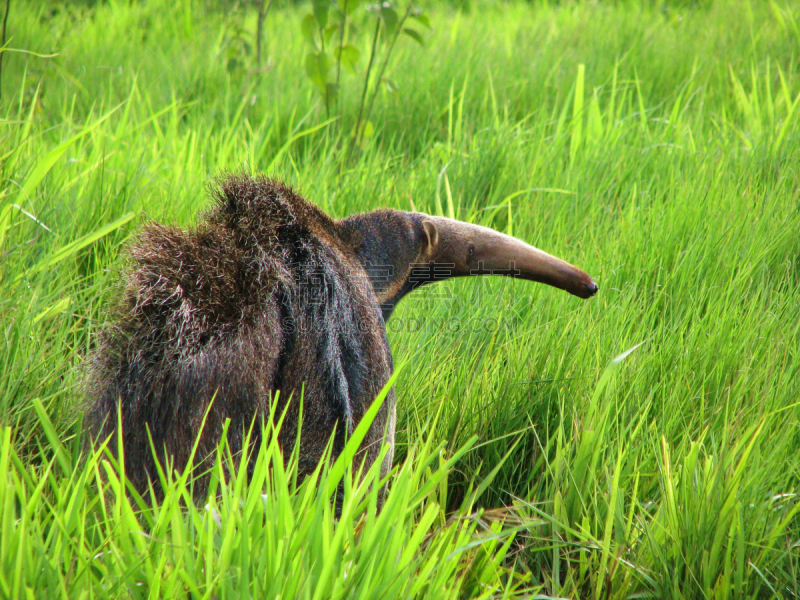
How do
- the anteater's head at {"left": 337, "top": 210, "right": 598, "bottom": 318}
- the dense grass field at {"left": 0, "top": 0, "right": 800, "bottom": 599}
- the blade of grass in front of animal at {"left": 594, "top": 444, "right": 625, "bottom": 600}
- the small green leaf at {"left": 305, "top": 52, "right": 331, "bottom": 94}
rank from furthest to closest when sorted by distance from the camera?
the small green leaf at {"left": 305, "top": 52, "right": 331, "bottom": 94} → the anteater's head at {"left": 337, "top": 210, "right": 598, "bottom": 318} → the blade of grass in front of animal at {"left": 594, "top": 444, "right": 625, "bottom": 600} → the dense grass field at {"left": 0, "top": 0, "right": 800, "bottom": 599}

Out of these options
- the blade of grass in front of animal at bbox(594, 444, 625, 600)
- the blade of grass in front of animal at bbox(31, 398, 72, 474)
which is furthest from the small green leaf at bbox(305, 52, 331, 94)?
the blade of grass in front of animal at bbox(594, 444, 625, 600)

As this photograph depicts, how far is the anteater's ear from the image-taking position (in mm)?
2434

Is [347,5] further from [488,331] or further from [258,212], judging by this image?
[258,212]

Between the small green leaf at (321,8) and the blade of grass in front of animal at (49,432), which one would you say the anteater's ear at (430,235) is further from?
the small green leaf at (321,8)

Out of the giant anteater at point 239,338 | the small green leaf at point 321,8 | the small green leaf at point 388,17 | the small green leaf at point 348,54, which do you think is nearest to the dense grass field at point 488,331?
the giant anteater at point 239,338

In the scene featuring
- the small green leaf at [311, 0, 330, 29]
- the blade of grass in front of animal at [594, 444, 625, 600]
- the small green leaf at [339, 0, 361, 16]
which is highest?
the small green leaf at [339, 0, 361, 16]

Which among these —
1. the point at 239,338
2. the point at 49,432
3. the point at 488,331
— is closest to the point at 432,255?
the point at 488,331

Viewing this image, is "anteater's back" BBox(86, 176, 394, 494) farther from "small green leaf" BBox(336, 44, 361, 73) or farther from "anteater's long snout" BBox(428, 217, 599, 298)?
"small green leaf" BBox(336, 44, 361, 73)

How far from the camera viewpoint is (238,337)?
174cm

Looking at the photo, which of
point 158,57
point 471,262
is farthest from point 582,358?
point 158,57

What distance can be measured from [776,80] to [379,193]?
414 cm

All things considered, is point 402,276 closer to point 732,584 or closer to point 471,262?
point 471,262

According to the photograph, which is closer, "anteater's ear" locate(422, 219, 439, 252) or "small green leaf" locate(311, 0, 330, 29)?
"anteater's ear" locate(422, 219, 439, 252)

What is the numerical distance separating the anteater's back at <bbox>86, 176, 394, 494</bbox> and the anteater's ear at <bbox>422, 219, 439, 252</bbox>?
394 millimetres
